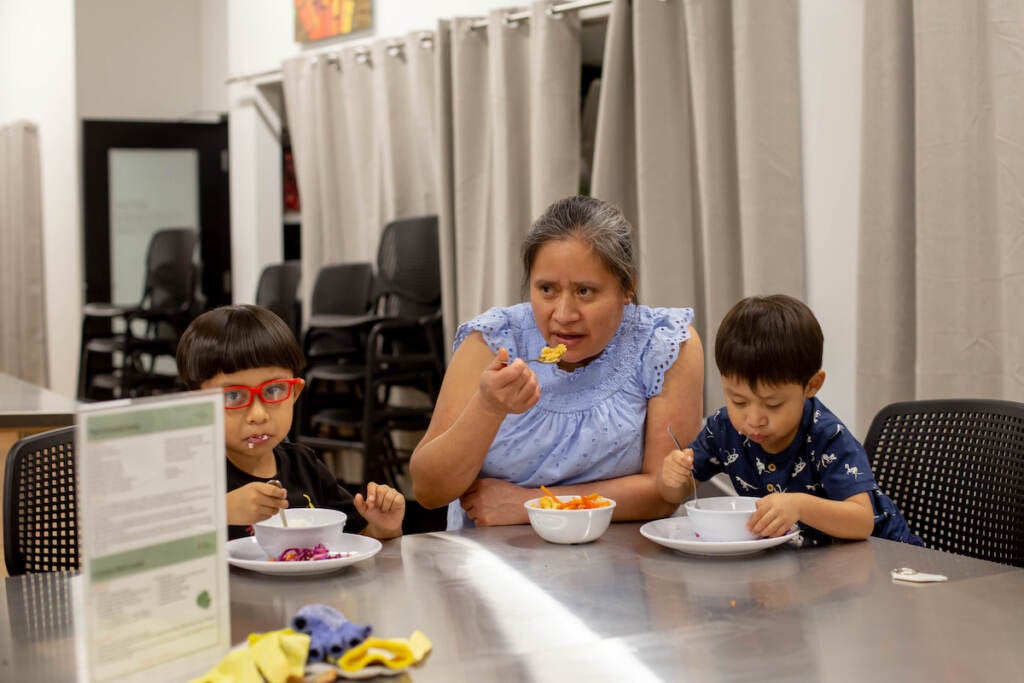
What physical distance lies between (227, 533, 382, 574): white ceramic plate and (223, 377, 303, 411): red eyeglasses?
0.61 ft

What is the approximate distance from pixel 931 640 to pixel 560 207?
101cm

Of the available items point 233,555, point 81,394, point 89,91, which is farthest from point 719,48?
point 89,91

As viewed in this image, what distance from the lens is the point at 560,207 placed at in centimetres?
191

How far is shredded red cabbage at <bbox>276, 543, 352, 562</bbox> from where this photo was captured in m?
1.36

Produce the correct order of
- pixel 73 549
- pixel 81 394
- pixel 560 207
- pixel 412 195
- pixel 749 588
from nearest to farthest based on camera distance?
pixel 749 588 → pixel 73 549 → pixel 560 207 → pixel 412 195 → pixel 81 394

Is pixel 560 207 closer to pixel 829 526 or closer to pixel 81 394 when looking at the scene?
pixel 829 526

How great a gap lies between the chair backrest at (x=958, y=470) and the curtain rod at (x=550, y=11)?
281 cm

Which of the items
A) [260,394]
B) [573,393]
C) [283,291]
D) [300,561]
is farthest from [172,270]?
[300,561]

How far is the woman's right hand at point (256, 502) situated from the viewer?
1.34 metres

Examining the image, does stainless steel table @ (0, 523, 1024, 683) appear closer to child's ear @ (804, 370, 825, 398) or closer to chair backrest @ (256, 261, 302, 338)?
child's ear @ (804, 370, 825, 398)

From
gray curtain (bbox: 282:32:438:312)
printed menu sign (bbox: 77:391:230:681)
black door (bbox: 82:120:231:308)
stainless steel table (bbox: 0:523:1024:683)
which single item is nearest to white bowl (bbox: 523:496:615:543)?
stainless steel table (bbox: 0:523:1024:683)

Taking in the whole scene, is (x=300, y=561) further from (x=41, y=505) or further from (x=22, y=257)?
(x=22, y=257)

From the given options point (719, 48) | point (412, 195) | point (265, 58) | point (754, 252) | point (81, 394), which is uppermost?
point (265, 58)

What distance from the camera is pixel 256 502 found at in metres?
1.35
